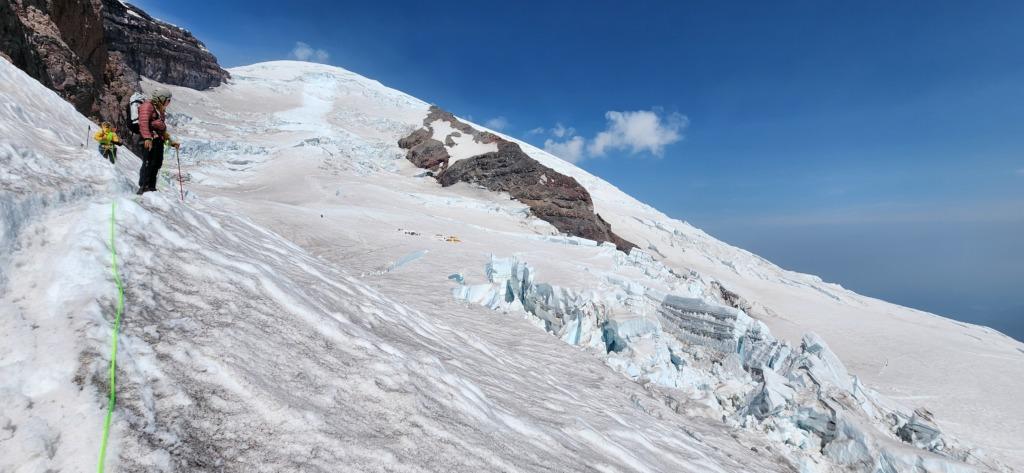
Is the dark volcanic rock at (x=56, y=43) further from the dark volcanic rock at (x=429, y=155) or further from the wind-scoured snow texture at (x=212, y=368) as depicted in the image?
the dark volcanic rock at (x=429, y=155)

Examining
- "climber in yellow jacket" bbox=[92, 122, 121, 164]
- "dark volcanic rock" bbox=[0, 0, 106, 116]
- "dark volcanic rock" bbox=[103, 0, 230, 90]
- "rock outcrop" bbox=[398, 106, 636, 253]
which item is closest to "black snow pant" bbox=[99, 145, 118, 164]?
"climber in yellow jacket" bbox=[92, 122, 121, 164]

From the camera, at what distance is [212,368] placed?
9.00ft

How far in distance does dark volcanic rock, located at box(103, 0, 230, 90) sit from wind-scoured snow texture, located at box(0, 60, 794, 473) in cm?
5527

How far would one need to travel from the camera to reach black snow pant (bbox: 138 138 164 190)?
5.45 m

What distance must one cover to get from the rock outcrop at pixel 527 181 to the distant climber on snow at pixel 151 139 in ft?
82.8

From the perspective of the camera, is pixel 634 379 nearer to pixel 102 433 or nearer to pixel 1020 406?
pixel 102 433

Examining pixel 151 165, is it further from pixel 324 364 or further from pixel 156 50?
pixel 156 50

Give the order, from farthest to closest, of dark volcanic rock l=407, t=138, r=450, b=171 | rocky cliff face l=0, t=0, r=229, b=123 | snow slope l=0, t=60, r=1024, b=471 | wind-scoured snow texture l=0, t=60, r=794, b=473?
1. dark volcanic rock l=407, t=138, r=450, b=171
2. rocky cliff face l=0, t=0, r=229, b=123
3. snow slope l=0, t=60, r=1024, b=471
4. wind-scoured snow texture l=0, t=60, r=794, b=473

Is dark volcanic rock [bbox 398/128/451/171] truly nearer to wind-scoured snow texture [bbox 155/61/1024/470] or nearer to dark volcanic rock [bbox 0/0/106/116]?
wind-scoured snow texture [bbox 155/61/1024/470]

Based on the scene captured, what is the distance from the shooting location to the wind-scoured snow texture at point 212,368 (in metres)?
2.16

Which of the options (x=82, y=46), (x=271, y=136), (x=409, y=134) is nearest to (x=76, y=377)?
(x=82, y=46)

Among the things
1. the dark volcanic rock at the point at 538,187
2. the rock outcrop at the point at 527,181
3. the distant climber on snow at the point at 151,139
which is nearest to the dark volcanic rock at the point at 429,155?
the rock outcrop at the point at 527,181

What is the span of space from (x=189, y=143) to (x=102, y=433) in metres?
35.9

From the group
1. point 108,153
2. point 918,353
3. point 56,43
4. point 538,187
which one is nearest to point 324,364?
point 108,153
